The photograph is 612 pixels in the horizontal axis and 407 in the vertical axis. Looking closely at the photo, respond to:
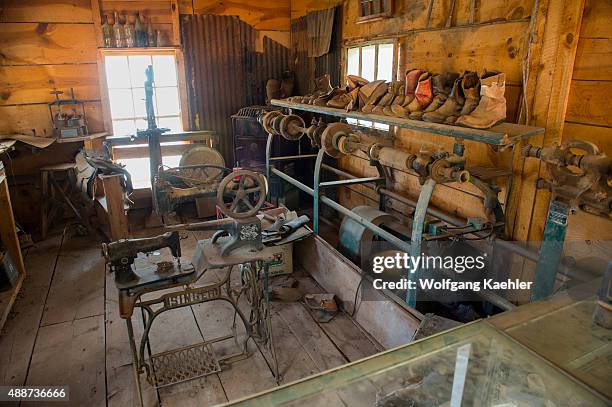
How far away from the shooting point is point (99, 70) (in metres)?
4.89

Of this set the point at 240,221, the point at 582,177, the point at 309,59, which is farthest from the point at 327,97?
the point at 582,177

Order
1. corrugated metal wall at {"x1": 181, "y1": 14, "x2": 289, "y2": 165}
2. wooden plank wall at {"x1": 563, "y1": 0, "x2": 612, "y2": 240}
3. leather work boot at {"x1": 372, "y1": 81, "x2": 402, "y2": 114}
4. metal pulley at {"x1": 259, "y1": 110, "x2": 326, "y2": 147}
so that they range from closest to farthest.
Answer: wooden plank wall at {"x1": 563, "y1": 0, "x2": 612, "y2": 240} < leather work boot at {"x1": 372, "y1": 81, "x2": 402, "y2": 114} < metal pulley at {"x1": 259, "y1": 110, "x2": 326, "y2": 147} < corrugated metal wall at {"x1": 181, "y1": 14, "x2": 289, "y2": 165}

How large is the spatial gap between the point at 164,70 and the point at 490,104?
4.19 meters

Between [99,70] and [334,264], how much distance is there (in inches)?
141

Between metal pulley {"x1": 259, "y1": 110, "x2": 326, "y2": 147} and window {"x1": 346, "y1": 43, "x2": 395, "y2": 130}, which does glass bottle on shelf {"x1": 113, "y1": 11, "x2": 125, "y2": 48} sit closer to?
metal pulley {"x1": 259, "y1": 110, "x2": 326, "y2": 147}

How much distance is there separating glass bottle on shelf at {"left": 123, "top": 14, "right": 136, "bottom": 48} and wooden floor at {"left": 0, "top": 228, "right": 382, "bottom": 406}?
2.69 metres

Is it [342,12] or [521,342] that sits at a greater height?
[342,12]

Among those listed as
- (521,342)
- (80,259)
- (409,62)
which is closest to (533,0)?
(409,62)

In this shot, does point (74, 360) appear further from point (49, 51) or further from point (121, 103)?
point (49, 51)

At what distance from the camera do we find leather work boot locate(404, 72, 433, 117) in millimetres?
2699

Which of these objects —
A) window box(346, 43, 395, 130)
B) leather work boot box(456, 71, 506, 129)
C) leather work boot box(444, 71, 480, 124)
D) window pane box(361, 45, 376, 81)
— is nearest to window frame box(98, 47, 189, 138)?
window box(346, 43, 395, 130)

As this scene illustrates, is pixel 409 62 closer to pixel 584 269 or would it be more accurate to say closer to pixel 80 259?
pixel 584 269

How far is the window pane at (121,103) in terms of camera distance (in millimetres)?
5105

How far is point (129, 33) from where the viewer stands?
16.0 ft
